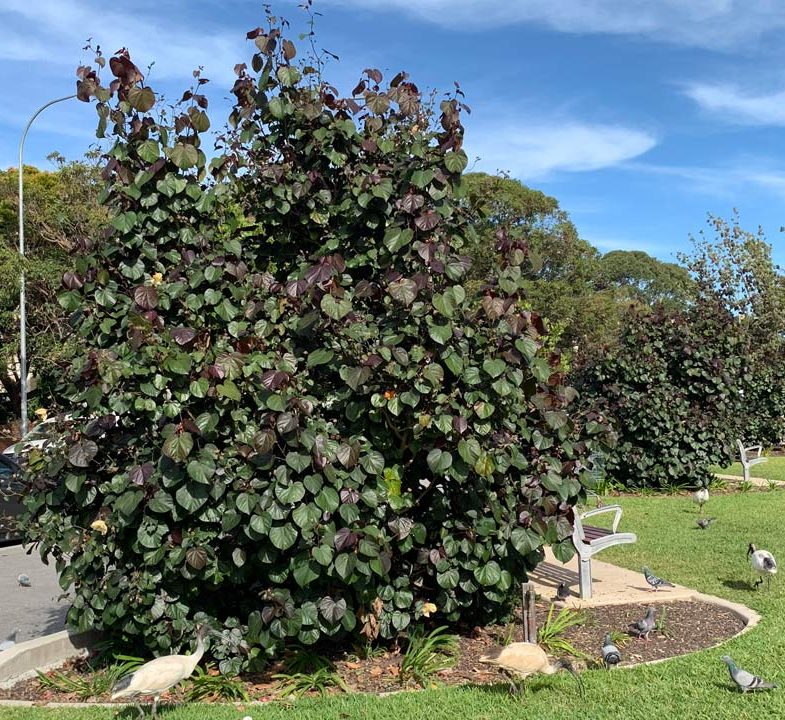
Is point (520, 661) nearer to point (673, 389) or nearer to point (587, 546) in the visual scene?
point (587, 546)

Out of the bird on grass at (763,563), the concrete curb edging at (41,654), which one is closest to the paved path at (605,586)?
the bird on grass at (763,563)

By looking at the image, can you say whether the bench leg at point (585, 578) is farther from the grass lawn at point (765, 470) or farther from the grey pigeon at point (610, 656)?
the grass lawn at point (765, 470)

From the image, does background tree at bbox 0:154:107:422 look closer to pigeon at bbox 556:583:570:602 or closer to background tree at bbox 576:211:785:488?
background tree at bbox 576:211:785:488

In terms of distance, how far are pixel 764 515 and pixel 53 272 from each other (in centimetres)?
1782

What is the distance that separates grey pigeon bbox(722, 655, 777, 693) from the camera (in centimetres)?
408

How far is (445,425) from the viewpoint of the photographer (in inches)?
167

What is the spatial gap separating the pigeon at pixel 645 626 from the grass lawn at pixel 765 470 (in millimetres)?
10215

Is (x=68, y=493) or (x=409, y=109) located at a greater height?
(x=409, y=109)

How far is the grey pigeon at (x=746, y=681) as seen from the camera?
4078 mm

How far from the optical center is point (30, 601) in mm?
7723

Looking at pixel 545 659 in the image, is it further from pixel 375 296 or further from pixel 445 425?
pixel 375 296

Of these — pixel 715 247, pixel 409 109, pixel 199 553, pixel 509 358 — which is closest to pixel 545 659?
pixel 509 358

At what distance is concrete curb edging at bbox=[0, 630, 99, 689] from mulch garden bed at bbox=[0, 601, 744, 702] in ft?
0.27

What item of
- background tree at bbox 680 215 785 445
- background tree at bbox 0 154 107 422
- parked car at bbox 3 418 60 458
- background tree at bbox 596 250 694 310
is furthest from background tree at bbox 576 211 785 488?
background tree at bbox 596 250 694 310
